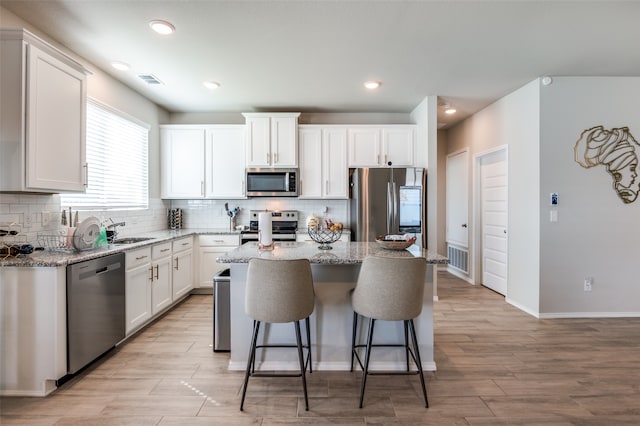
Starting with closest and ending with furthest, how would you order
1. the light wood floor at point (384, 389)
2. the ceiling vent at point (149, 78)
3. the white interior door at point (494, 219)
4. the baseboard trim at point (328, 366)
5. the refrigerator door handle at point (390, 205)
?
the light wood floor at point (384, 389) < the baseboard trim at point (328, 366) < the ceiling vent at point (149, 78) < the refrigerator door handle at point (390, 205) < the white interior door at point (494, 219)

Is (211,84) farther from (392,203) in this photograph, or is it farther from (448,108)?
(448,108)

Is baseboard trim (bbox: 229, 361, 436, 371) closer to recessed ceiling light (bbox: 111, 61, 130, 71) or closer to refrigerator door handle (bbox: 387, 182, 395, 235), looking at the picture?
refrigerator door handle (bbox: 387, 182, 395, 235)

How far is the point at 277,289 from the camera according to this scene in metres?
1.97

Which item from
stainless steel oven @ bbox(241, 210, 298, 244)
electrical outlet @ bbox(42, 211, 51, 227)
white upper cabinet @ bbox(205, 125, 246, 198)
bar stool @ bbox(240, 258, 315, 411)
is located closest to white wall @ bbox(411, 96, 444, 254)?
stainless steel oven @ bbox(241, 210, 298, 244)

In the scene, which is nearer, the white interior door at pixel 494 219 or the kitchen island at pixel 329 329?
the kitchen island at pixel 329 329

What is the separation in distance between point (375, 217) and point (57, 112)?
10.8ft

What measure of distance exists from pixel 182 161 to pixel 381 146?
9.56ft

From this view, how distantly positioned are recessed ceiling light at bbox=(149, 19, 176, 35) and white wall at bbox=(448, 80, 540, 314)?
12.4 ft

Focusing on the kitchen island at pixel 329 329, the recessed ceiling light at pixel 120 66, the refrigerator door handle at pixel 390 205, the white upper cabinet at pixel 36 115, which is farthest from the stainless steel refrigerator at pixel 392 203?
the white upper cabinet at pixel 36 115

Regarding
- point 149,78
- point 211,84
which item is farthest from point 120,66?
point 211,84

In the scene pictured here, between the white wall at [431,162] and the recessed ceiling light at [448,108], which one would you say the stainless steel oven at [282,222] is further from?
the recessed ceiling light at [448,108]

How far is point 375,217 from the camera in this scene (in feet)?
13.5

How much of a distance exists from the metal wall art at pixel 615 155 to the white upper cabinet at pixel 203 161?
4.22 m

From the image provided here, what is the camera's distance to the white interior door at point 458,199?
17.3ft
